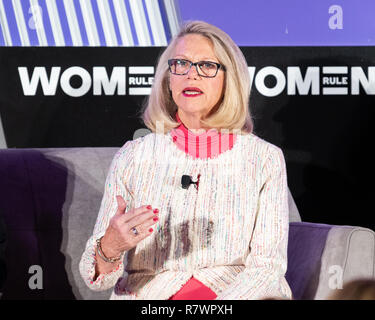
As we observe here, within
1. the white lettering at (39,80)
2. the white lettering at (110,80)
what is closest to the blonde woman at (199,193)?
the white lettering at (110,80)

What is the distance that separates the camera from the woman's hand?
5.28ft

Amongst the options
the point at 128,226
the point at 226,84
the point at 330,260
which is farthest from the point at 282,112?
the point at 128,226

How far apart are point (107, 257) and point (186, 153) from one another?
0.45 meters

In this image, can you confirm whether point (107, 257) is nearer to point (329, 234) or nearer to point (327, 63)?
point (329, 234)

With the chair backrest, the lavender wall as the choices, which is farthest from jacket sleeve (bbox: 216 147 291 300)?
the lavender wall

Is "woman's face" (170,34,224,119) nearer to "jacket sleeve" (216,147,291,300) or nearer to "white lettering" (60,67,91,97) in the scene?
"jacket sleeve" (216,147,291,300)

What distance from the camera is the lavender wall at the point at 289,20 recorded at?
2953 millimetres

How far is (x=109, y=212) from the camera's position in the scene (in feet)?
6.47

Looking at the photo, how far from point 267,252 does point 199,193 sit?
293mm

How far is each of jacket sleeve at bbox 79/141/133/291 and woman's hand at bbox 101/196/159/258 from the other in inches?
5.4

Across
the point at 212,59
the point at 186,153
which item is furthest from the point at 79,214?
the point at 212,59

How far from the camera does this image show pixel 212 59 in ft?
6.77

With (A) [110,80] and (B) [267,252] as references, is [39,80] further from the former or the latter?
(B) [267,252]

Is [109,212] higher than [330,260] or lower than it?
higher
